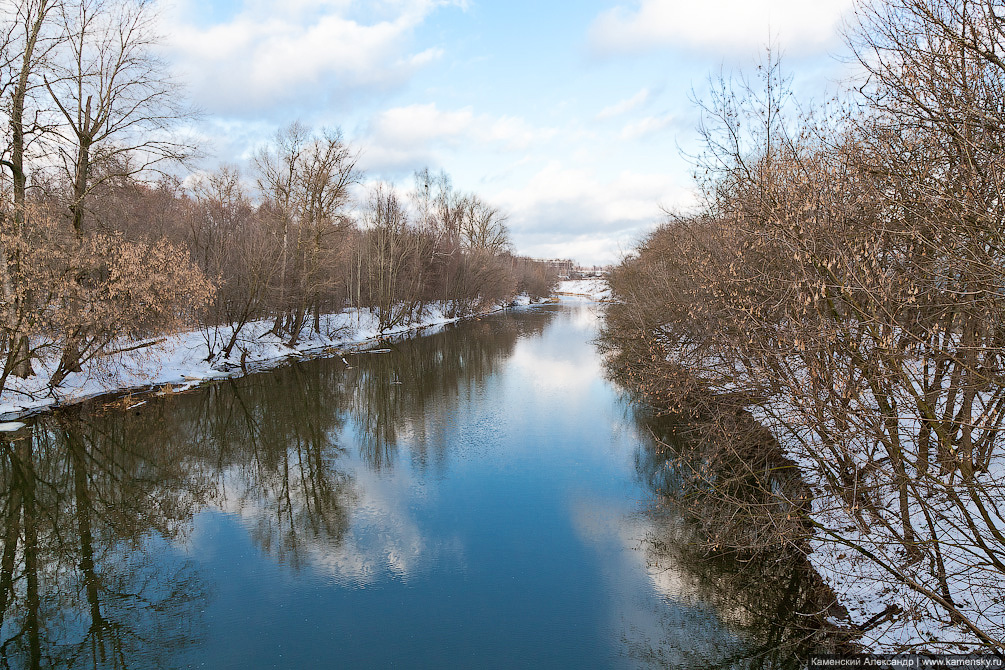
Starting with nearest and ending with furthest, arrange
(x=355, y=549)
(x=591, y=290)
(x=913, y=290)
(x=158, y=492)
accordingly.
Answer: (x=913, y=290) → (x=355, y=549) → (x=158, y=492) → (x=591, y=290)

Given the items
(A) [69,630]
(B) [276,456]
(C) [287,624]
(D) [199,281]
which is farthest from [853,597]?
(D) [199,281]

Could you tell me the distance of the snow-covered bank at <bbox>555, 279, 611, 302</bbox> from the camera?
39900 millimetres

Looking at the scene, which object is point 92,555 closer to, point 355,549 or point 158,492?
point 158,492

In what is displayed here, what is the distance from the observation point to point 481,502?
9039mm

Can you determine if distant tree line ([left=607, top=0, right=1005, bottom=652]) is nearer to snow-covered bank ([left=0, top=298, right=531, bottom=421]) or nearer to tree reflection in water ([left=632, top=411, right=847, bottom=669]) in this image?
tree reflection in water ([left=632, top=411, right=847, bottom=669])

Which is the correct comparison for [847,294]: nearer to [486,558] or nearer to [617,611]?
[617,611]

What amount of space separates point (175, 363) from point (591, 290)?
66414 mm

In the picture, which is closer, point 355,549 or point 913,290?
point 913,290

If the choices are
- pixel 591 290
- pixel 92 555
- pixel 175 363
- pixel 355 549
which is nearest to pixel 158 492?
pixel 92 555

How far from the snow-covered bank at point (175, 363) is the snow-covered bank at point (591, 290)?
630 inches

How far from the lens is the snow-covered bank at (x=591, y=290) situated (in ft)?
131

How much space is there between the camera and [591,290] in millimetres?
80312

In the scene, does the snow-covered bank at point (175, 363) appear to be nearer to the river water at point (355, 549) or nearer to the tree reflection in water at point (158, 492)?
the tree reflection in water at point (158, 492)

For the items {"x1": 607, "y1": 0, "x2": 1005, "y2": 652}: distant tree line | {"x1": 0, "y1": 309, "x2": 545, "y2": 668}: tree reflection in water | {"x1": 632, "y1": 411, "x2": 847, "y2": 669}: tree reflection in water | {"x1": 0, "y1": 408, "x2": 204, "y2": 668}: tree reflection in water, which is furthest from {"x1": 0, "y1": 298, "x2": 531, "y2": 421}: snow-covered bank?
{"x1": 607, "y1": 0, "x2": 1005, "y2": 652}: distant tree line
